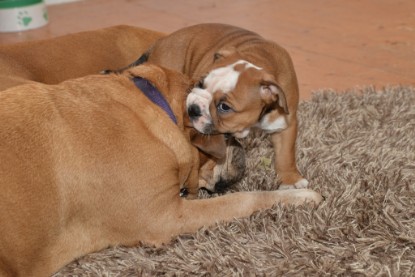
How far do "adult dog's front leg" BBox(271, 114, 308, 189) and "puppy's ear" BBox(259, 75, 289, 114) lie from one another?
0.20 metres

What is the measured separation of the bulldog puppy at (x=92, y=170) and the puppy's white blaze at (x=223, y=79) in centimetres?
28

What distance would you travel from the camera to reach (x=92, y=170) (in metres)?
2.32

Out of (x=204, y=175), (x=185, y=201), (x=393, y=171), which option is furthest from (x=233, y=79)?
(x=393, y=171)

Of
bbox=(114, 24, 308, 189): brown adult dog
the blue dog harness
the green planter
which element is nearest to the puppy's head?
bbox=(114, 24, 308, 189): brown adult dog

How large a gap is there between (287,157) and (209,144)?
1.96 ft

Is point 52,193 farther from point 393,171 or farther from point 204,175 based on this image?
point 393,171

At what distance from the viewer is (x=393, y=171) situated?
283 cm

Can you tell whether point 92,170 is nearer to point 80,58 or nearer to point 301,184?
point 301,184

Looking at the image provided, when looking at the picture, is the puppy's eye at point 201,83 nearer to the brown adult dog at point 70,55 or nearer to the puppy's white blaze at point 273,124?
the puppy's white blaze at point 273,124

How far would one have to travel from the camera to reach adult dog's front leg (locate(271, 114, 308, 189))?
2.96m

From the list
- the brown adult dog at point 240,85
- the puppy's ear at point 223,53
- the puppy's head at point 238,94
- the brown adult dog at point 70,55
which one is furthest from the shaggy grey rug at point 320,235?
the brown adult dog at point 70,55

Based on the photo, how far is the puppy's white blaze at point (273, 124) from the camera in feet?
9.79

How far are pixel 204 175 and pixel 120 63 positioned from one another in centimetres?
134

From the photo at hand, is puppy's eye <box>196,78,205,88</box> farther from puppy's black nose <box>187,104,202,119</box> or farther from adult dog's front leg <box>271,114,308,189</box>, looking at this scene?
adult dog's front leg <box>271,114,308,189</box>
